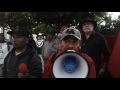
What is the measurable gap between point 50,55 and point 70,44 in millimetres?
655

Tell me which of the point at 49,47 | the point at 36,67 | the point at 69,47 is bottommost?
the point at 49,47

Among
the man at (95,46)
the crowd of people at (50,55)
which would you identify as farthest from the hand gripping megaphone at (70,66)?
the man at (95,46)

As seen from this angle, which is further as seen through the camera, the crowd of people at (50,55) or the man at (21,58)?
the man at (21,58)

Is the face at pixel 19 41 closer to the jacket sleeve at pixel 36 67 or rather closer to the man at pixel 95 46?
the jacket sleeve at pixel 36 67

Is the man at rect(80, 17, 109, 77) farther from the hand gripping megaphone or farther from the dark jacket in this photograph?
the hand gripping megaphone

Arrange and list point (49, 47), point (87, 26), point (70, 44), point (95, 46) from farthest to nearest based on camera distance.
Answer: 1. point (49, 47)
2. point (87, 26)
3. point (95, 46)
4. point (70, 44)

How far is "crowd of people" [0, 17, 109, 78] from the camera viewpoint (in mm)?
1883

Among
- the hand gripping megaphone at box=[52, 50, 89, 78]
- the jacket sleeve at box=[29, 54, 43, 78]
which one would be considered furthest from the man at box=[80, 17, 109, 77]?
the hand gripping megaphone at box=[52, 50, 89, 78]

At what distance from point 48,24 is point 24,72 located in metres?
12.4

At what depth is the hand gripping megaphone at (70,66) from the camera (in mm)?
1725

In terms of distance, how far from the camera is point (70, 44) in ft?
6.31

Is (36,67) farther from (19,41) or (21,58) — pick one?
(19,41)

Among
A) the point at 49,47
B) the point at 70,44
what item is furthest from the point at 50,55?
the point at 49,47
